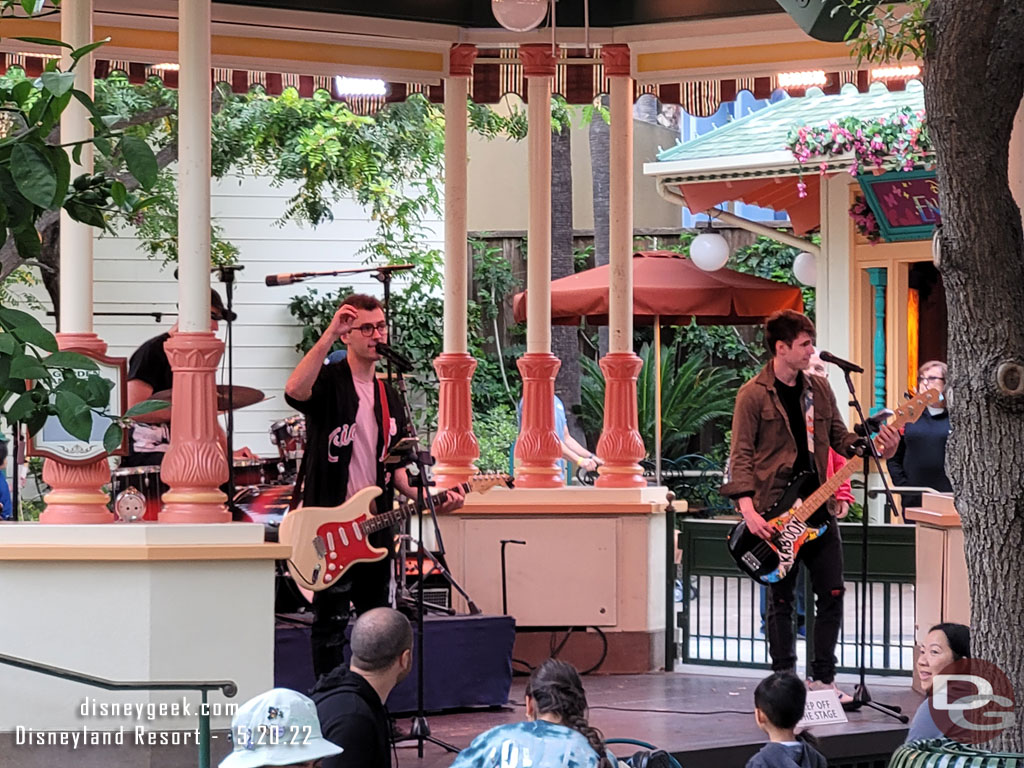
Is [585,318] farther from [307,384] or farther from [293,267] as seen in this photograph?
[307,384]

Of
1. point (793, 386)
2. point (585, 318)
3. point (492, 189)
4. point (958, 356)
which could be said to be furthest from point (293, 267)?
point (958, 356)

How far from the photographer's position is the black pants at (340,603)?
7152mm

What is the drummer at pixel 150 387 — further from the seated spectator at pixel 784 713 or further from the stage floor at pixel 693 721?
the seated spectator at pixel 784 713

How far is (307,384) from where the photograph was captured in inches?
281

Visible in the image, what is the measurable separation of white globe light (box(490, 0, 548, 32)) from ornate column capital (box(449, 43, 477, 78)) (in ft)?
6.09

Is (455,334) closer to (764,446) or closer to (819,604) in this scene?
(764,446)

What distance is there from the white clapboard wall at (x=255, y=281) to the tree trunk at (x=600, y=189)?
209 centimetres

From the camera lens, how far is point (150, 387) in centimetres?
852

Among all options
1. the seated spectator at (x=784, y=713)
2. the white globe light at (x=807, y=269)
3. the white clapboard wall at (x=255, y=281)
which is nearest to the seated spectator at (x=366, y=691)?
the seated spectator at (x=784, y=713)

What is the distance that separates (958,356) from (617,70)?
533 cm

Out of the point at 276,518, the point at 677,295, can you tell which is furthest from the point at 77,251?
the point at 677,295

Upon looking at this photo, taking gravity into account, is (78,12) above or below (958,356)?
above

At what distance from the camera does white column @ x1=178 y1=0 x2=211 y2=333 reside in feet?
23.6

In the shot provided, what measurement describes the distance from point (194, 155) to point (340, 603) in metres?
2.05
